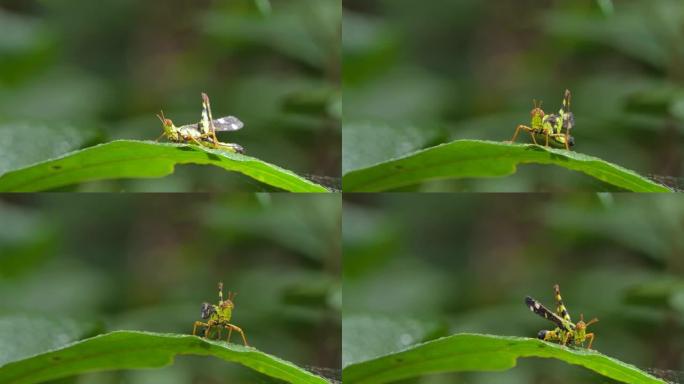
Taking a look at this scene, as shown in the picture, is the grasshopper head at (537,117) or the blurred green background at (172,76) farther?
the blurred green background at (172,76)

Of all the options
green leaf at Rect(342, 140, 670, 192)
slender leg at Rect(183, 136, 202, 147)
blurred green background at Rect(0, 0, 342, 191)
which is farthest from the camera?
blurred green background at Rect(0, 0, 342, 191)

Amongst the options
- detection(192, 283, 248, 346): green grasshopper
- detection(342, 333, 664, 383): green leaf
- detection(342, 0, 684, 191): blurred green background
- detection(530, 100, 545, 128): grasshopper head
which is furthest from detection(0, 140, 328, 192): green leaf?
detection(530, 100, 545, 128): grasshopper head

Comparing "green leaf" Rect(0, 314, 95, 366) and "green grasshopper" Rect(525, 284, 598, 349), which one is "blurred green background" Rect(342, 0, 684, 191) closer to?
"green grasshopper" Rect(525, 284, 598, 349)

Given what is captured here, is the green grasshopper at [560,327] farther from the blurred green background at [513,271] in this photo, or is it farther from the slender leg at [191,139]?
the slender leg at [191,139]

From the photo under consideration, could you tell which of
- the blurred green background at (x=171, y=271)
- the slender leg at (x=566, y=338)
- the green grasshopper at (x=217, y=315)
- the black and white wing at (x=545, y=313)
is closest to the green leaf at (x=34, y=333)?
the blurred green background at (x=171, y=271)

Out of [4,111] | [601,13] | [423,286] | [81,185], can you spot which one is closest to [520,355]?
[423,286]

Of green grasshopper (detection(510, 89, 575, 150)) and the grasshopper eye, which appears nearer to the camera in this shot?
green grasshopper (detection(510, 89, 575, 150))

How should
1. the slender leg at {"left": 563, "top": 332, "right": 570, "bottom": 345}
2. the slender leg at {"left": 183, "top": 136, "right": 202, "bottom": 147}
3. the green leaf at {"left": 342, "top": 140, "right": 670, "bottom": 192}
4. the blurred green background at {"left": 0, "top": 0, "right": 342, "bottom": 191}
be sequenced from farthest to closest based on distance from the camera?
the blurred green background at {"left": 0, "top": 0, "right": 342, "bottom": 191} < the slender leg at {"left": 563, "top": 332, "right": 570, "bottom": 345} < the slender leg at {"left": 183, "top": 136, "right": 202, "bottom": 147} < the green leaf at {"left": 342, "top": 140, "right": 670, "bottom": 192}
